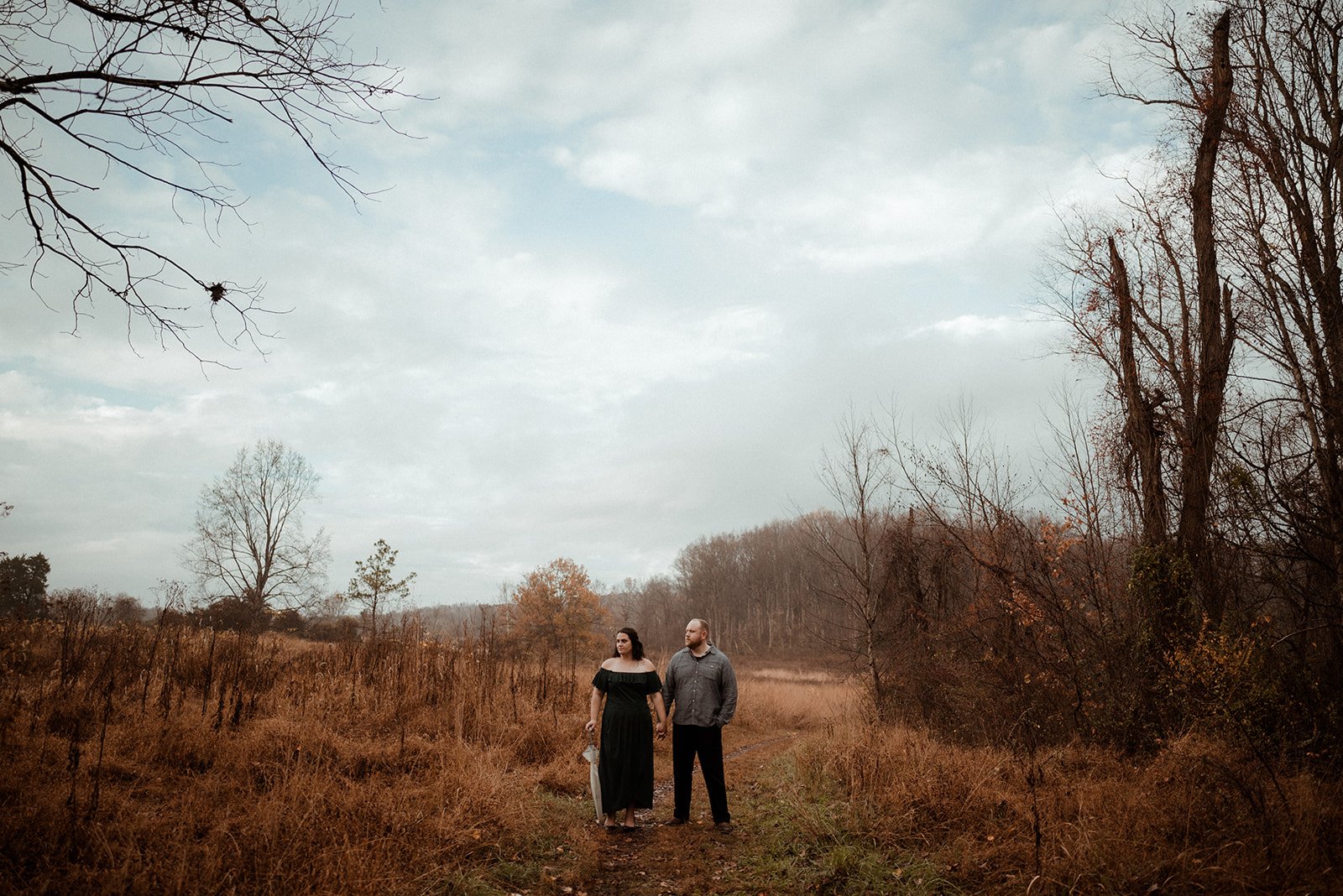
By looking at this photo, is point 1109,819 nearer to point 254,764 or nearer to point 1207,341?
point 254,764

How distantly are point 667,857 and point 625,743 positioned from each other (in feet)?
3.42

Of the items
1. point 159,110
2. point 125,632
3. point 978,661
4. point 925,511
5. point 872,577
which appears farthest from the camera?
point 872,577

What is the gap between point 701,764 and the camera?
631 centimetres

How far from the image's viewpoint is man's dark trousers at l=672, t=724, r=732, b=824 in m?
6.17

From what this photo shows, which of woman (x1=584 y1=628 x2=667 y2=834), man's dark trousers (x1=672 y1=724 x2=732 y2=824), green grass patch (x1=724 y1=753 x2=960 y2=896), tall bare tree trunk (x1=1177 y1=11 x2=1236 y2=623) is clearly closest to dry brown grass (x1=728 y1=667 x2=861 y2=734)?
tall bare tree trunk (x1=1177 y1=11 x2=1236 y2=623)

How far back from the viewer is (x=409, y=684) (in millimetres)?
8945

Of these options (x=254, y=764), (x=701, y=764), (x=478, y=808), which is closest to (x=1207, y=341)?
(x=701, y=764)

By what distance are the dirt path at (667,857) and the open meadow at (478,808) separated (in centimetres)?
3

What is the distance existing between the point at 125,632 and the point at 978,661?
1267 centimetres

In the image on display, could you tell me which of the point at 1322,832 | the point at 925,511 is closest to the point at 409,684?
the point at 1322,832

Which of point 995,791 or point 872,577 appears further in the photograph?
point 872,577

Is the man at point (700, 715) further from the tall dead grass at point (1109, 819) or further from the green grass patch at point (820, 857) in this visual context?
the tall dead grass at point (1109, 819)

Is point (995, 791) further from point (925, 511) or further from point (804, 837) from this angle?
point (925, 511)

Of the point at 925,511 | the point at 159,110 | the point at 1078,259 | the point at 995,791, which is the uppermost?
the point at 1078,259
